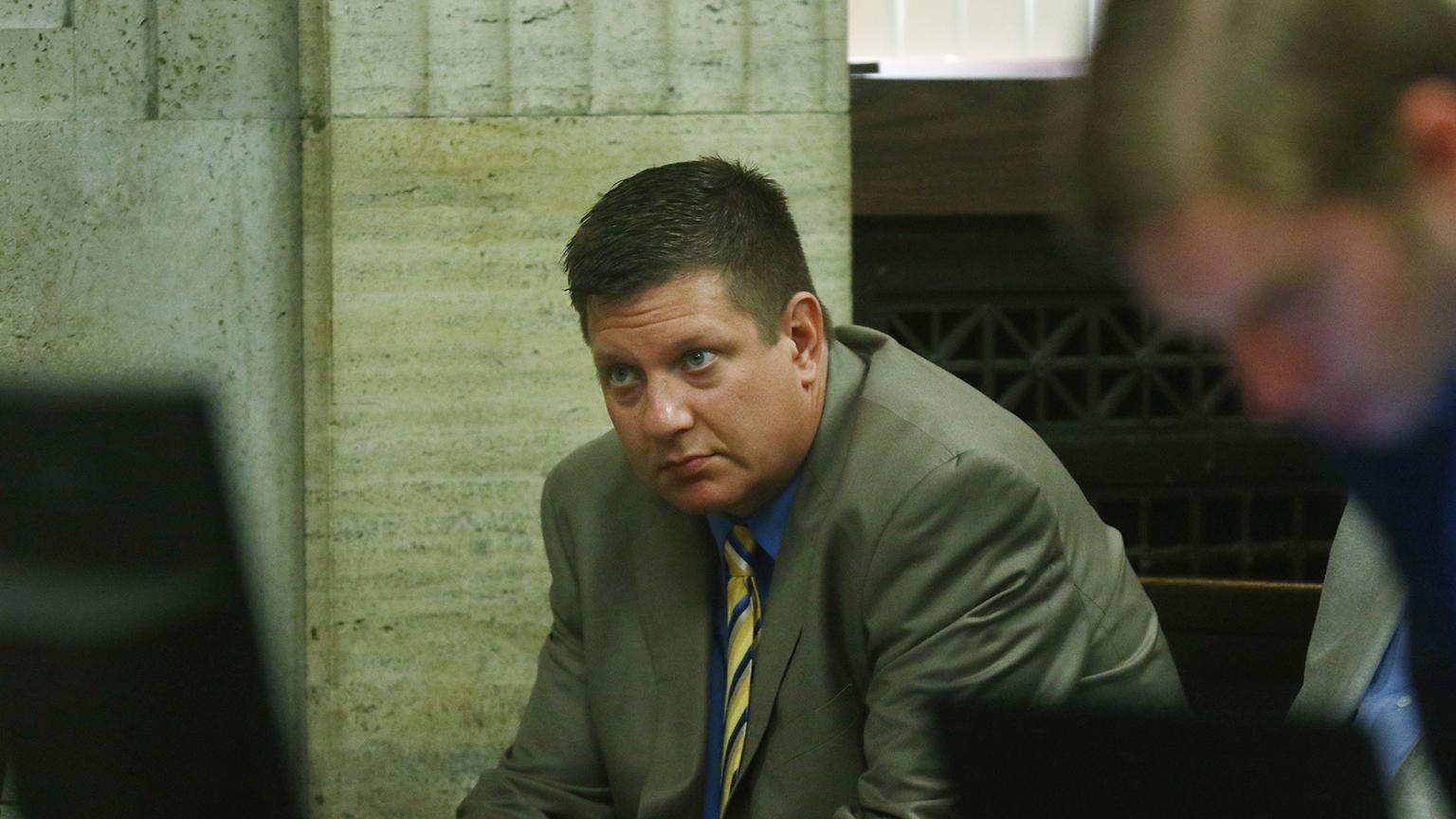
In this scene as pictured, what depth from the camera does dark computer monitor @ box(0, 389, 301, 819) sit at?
1131 millimetres

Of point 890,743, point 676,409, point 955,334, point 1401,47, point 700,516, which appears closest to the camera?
point 1401,47

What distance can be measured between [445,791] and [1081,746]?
2.99 meters

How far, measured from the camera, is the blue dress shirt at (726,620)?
2605 millimetres

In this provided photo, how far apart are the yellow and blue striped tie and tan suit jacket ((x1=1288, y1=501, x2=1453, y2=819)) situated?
78cm

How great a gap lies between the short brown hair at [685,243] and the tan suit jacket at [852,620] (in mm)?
206

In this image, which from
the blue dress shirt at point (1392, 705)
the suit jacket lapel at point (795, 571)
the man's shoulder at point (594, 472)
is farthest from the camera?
the man's shoulder at point (594, 472)

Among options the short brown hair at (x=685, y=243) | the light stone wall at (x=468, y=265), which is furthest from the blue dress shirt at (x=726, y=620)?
the light stone wall at (x=468, y=265)

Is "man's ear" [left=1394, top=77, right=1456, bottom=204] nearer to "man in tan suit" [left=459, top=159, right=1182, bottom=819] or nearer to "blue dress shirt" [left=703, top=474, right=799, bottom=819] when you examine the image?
"man in tan suit" [left=459, top=159, right=1182, bottom=819]

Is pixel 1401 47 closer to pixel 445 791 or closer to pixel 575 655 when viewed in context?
pixel 575 655

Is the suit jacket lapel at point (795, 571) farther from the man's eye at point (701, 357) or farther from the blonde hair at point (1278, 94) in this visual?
the blonde hair at point (1278, 94)

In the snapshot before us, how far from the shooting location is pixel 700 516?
9.10 ft

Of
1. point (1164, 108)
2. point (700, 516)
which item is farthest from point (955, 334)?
point (1164, 108)

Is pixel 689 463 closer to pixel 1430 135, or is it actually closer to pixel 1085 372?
pixel 1085 372

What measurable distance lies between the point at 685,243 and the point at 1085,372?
164cm
